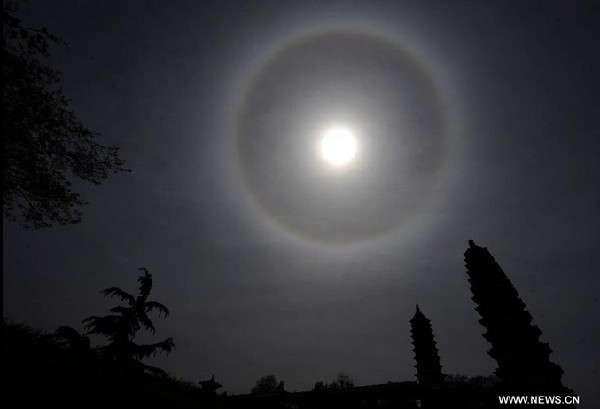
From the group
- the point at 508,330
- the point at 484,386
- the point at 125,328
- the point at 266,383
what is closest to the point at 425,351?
the point at 484,386

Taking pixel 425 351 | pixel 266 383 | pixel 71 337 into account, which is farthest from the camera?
pixel 266 383

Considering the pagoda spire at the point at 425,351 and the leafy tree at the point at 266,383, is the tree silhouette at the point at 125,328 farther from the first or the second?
the leafy tree at the point at 266,383

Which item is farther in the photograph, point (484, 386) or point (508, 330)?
point (484, 386)

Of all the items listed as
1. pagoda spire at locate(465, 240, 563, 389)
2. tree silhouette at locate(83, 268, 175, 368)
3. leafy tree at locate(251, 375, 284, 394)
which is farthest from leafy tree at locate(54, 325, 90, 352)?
leafy tree at locate(251, 375, 284, 394)

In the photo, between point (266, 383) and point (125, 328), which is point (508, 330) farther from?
point (266, 383)

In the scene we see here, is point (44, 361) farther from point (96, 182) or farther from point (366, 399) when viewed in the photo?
point (366, 399)

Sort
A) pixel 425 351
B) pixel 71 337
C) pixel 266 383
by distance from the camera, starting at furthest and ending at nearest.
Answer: pixel 266 383
pixel 425 351
pixel 71 337

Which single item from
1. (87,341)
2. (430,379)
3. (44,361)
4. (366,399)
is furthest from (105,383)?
(430,379)

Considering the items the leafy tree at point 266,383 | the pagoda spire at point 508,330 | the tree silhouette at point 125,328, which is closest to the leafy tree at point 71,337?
the tree silhouette at point 125,328
